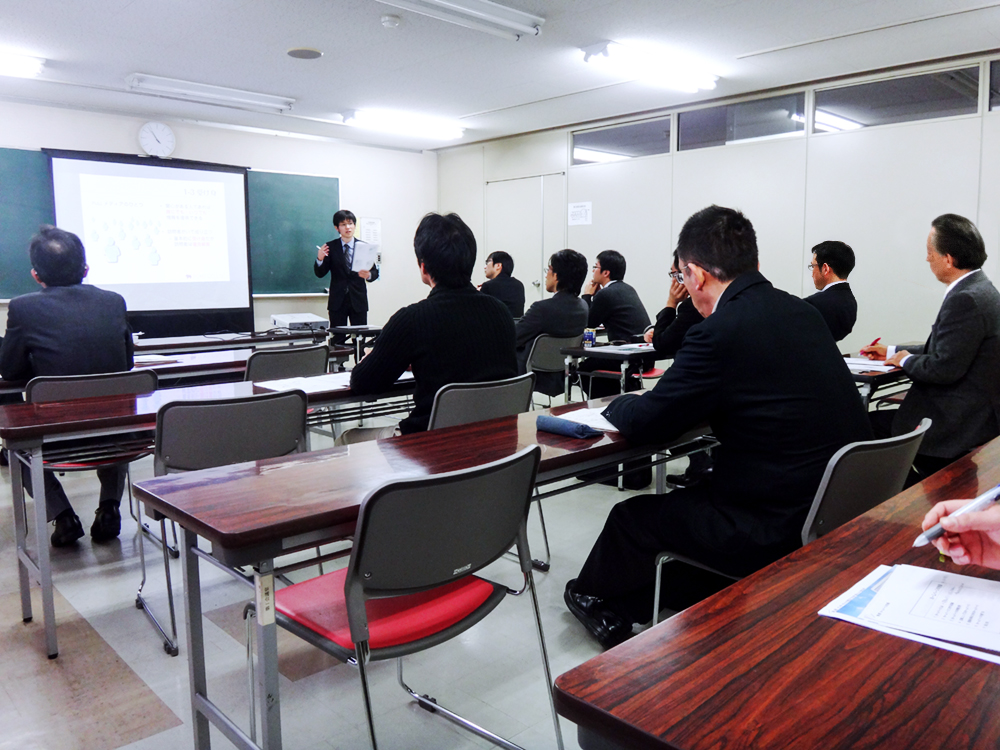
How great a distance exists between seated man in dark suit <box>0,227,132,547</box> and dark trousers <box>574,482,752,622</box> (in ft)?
7.07

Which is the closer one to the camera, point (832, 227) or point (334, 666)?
point (334, 666)

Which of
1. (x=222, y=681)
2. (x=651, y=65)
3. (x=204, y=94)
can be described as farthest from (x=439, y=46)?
(x=222, y=681)

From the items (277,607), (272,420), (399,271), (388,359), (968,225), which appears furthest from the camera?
(399,271)

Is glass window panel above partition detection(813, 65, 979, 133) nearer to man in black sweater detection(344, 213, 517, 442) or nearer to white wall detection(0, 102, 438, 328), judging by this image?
man in black sweater detection(344, 213, 517, 442)

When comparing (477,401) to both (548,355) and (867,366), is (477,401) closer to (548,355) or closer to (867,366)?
(867,366)

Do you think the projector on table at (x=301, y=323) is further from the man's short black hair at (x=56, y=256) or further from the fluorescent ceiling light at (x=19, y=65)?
the man's short black hair at (x=56, y=256)

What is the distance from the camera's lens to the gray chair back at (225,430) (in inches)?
84.0

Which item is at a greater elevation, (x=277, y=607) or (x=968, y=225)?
(x=968, y=225)

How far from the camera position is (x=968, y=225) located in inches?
118

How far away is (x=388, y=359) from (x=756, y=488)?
1224 mm

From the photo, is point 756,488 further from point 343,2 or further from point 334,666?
point 343,2

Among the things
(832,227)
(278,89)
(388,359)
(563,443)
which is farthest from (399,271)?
(563,443)

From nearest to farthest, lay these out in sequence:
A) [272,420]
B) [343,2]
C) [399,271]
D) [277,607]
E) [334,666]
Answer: [277,607] < [334,666] < [272,420] < [343,2] < [399,271]

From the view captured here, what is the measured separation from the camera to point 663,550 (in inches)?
76.2
